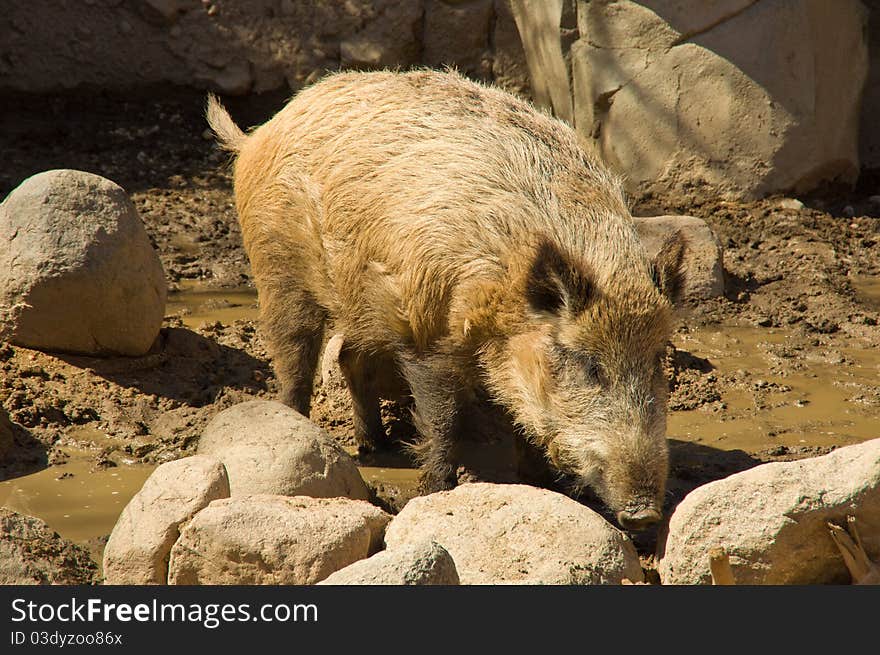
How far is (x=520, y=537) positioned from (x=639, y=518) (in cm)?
49

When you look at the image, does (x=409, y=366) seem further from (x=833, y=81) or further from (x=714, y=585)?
(x=833, y=81)

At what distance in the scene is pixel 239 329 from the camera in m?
6.66

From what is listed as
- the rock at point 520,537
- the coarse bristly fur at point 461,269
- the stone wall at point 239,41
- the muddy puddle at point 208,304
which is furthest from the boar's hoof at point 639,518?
the stone wall at point 239,41

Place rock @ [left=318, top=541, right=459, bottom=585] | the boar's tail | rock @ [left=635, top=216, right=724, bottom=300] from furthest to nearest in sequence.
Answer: rock @ [left=635, top=216, right=724, bottom=300], the boar's tail, rock @ [left=318, top=541, right=459, bottom=585]

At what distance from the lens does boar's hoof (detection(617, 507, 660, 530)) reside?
3908mm

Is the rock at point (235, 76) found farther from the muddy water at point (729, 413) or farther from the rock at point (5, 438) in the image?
the rock at point (5, 438)

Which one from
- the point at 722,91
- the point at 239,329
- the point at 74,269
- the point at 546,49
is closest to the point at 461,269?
the point at 74,269

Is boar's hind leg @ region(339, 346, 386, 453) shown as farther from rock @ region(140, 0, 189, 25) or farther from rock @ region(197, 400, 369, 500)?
rock @ region(140, 0, 189, 25)

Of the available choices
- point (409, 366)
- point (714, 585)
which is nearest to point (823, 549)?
point (714, 585)

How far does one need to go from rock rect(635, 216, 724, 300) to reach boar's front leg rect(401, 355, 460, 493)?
9.22ft

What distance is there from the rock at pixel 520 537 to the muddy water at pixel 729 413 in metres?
1.23

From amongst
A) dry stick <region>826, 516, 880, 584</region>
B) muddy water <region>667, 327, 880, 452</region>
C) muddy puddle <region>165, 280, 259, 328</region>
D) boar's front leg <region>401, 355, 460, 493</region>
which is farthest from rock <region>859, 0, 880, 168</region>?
dry stick <region>826, 516, 880, 584</region>

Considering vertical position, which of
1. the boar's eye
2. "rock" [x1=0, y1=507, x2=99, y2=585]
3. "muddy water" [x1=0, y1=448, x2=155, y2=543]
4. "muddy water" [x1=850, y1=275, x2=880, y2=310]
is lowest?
"muddy water" [x1=850, y1=275, x2=880, y2=310]

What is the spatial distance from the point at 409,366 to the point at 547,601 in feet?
5.72
